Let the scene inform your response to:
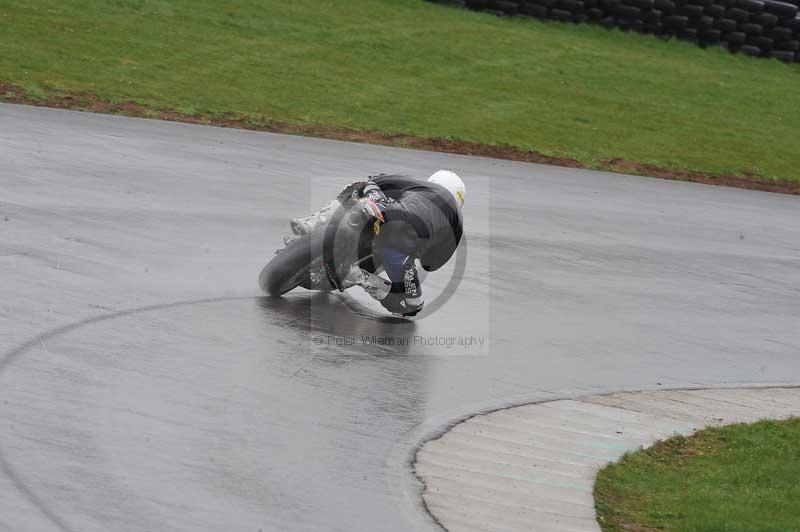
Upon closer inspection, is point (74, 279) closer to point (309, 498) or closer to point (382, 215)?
point (382, 215)

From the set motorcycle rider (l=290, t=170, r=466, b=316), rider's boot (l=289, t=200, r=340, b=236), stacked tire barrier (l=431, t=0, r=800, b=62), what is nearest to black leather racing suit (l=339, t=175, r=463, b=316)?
motorcycle rider (l=290, t=170, r=466, b=316)

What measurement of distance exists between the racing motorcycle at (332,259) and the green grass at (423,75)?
853cm

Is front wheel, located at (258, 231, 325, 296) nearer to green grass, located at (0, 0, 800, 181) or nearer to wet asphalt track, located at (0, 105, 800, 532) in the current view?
wet asphalt track, located at (0, 105, 800, 532)

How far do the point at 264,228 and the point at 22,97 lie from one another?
6410 mm

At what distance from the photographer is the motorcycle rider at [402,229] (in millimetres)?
9220

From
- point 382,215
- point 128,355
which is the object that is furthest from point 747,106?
point 128,355

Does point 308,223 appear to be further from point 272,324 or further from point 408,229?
point 272,324

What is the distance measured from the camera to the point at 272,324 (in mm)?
8922

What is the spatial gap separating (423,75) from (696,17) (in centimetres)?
889

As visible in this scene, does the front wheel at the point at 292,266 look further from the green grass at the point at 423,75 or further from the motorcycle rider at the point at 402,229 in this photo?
the green grass at the point at 423,75

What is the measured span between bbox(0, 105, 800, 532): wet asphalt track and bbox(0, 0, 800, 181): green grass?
265cm

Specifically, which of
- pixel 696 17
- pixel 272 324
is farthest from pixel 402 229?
pixel 696 17

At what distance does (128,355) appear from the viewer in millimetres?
7676

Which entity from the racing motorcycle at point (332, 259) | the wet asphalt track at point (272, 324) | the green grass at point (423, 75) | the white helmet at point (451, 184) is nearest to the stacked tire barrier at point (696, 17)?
the green grass at point (423, 75)
